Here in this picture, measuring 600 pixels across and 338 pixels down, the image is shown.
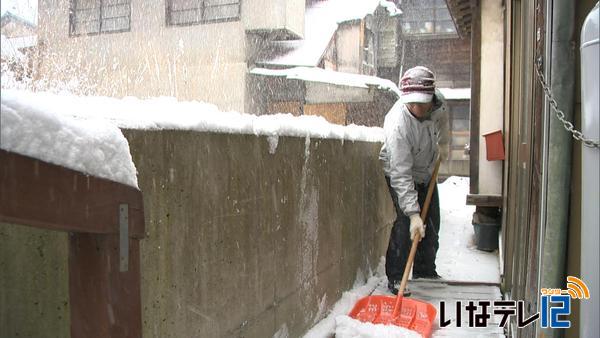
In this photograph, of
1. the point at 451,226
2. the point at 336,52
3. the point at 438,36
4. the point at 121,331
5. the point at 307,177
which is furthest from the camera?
the point at 438,36

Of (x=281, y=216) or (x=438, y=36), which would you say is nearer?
(x=281, y=216)

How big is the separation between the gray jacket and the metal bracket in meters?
3.56

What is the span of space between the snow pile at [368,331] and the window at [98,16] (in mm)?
2727

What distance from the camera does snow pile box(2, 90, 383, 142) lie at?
158 cm

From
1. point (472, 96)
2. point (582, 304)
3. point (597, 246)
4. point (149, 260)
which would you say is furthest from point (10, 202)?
point (472, 96)

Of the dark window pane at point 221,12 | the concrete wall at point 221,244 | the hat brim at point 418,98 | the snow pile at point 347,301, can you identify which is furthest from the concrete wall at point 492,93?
the dark window pane at point 221,12

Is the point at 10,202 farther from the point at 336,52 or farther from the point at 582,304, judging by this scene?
the point at 336,52

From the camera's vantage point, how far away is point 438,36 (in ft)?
73.0

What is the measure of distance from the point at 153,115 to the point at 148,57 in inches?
139

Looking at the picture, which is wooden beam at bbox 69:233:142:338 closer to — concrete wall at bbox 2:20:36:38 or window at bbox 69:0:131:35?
concrete wall at bbox 2:20:36:38

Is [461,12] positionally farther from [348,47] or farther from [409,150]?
[348,47]

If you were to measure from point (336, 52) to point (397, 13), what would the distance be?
7.28 metres

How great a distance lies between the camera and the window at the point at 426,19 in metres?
22.5

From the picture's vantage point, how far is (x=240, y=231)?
2.69 m
